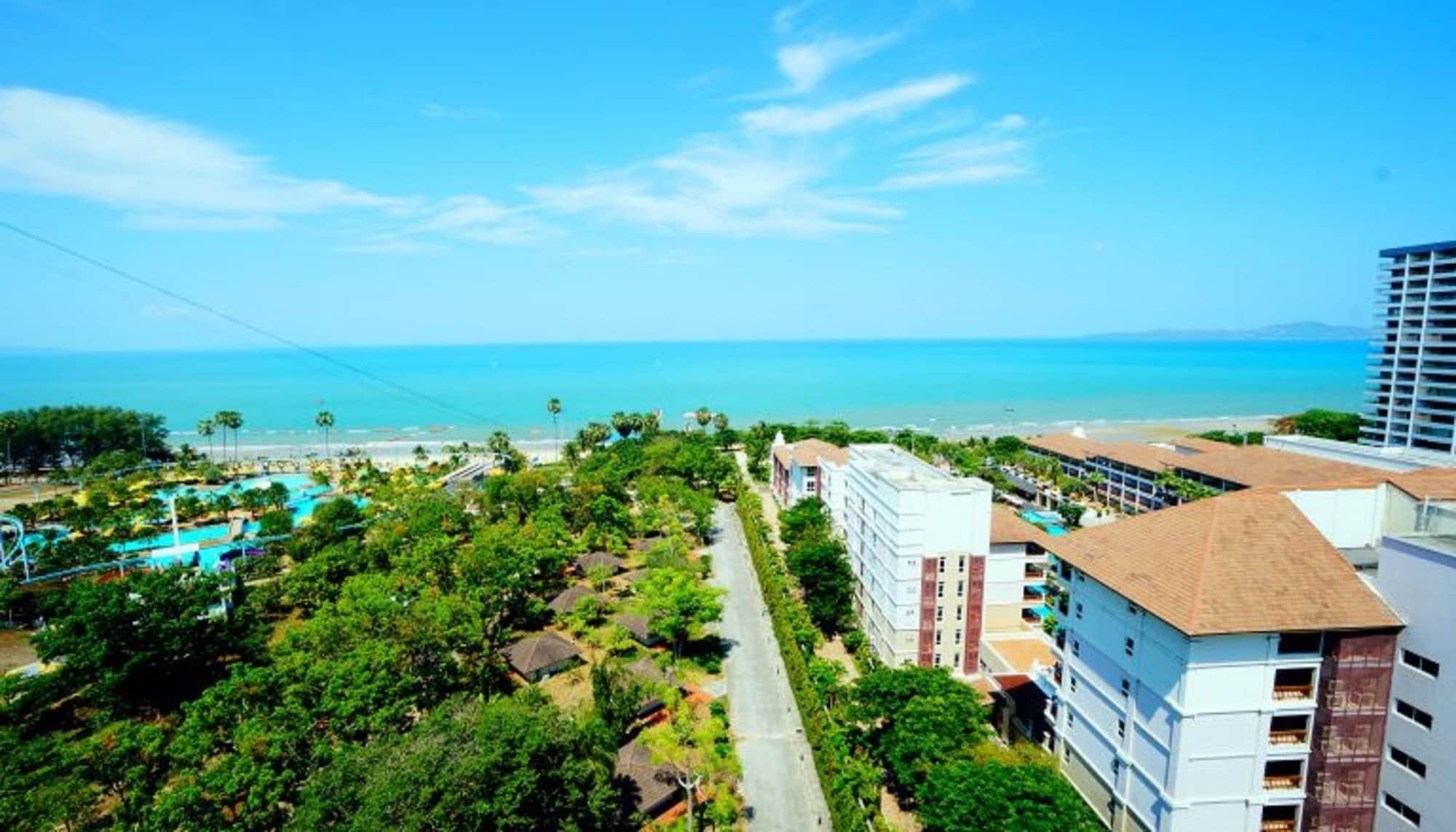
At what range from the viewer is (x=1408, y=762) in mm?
16969

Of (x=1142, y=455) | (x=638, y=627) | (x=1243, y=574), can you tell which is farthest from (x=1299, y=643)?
(x=1142, y=455)

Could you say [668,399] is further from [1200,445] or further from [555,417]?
[1200,445]

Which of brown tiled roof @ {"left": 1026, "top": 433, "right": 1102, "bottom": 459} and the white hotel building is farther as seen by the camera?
brown tiled roof @ {"left": 1026, "top": 433, "right": 1102, "bottom": 459}

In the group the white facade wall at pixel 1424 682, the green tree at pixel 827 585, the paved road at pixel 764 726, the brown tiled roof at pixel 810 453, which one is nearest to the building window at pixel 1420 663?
the white facade wall at pixel 1424 682

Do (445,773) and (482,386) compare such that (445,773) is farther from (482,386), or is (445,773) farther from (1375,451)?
(482,386)

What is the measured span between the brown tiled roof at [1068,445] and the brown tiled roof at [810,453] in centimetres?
2456

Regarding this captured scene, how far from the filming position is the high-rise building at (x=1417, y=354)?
5722cm

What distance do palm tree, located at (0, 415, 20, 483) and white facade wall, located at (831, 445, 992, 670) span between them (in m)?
→ 89.8

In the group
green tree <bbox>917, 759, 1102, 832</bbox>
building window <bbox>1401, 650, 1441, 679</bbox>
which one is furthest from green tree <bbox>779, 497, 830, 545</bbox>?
building window <bbox>1401, 650, 1441, 679</bbox>

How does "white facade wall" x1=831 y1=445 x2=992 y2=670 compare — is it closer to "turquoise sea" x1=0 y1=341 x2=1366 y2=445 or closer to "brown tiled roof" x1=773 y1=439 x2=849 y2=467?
"brown tiled roof" x1=773 y1=439 x2=849 y2=467

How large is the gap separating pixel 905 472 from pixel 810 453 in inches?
845

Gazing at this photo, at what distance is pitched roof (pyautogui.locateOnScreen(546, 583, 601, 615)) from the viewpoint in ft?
117

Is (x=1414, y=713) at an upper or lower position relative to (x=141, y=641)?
upper

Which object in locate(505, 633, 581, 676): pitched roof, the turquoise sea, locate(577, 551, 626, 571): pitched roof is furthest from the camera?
the turquoise sea
